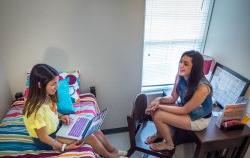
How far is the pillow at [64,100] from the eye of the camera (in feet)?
5.81

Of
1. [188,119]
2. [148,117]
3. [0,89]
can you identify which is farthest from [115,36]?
[0,89]

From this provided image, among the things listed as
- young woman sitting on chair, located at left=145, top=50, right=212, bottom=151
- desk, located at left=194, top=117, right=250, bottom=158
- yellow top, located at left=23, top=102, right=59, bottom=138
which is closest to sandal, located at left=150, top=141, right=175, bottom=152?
young woman sitting on chair, located at left=145, top=50, right=212, bottom=151

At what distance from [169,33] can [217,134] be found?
1.21 m

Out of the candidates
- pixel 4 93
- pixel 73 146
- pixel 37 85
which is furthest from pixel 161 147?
pixel 4 93

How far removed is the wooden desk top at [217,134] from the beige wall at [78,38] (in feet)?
3.23

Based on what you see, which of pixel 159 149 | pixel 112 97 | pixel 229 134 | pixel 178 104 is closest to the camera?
pixel 229 134

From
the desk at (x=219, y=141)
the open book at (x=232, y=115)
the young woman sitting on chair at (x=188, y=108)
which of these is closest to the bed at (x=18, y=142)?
the young woman sitting on chair at (x=188, y=108)

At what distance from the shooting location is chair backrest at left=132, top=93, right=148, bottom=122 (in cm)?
170

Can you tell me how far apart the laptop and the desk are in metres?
0.88

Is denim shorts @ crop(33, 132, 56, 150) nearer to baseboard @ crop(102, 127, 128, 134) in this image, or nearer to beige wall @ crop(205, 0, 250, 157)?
baseboard @ crop(102, 127, 128, 134)

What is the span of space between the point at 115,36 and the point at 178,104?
979mm

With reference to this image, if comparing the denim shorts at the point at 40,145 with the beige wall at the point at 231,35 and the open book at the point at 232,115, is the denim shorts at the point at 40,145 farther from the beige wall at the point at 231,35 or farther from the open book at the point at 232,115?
the beige wall at the point at 231,35

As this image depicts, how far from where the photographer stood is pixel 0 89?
6.06 ft

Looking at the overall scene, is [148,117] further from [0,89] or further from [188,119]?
[0,89]
